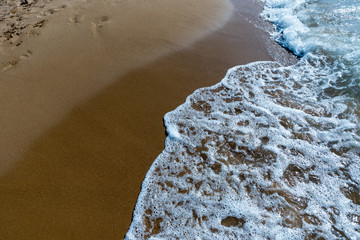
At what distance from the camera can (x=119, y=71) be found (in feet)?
13.4

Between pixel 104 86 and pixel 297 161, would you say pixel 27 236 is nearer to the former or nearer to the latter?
pixel 104 86

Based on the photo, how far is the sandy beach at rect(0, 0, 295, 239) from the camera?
8.48ft

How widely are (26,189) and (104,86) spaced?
1.82 m

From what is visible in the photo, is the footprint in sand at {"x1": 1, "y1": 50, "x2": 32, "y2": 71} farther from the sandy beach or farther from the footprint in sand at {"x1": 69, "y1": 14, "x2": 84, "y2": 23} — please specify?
the footprint in sand at {"x1": 69, "y1": 14, "x2": 84, "y2": 23}

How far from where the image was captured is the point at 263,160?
10.0 feet

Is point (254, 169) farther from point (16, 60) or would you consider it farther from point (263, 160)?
point (16, 60)

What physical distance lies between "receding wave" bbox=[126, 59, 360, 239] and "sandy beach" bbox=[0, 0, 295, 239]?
11.8 inches

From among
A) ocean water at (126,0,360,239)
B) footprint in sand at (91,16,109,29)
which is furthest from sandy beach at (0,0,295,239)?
ocean water at (126,0,360,239)

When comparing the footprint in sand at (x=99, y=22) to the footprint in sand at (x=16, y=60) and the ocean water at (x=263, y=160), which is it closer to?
the footprint in sand at (x=16, y=60)

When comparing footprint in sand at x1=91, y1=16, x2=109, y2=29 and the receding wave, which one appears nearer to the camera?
the receding wave

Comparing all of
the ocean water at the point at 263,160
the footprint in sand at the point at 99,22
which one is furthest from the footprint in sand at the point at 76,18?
the ocean water at the point at 263,160

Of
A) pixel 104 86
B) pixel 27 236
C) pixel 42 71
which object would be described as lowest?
pixel 27 236

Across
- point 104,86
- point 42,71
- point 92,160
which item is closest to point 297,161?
point 92,160

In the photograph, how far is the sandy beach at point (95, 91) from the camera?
8.48 feet
